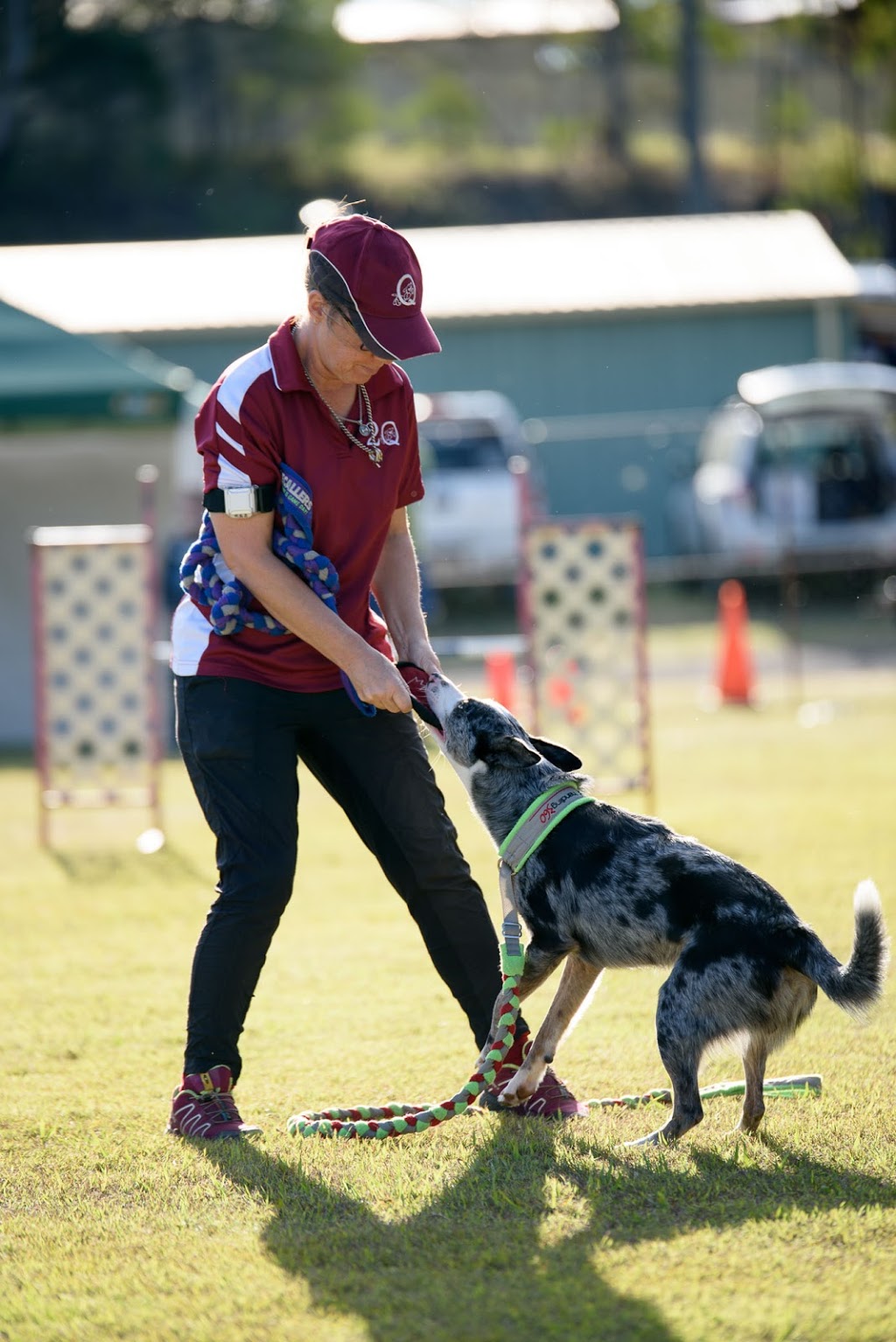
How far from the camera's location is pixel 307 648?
4.07 m

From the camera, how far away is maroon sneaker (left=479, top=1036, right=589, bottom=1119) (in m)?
4.17

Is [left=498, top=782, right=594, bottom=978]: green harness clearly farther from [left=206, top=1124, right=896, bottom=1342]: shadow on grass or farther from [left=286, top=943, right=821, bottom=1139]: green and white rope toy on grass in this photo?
[left=206, top=1124, right=896, bottom=1342]: shadow on grass

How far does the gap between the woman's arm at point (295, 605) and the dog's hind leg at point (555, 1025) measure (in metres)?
0.91

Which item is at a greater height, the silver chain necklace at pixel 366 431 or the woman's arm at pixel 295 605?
the silver chain necklace at pixel 366 431

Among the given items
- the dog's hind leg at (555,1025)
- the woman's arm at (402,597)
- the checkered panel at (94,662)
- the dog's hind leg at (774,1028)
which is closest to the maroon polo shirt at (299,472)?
the woman's arm at (402,597)

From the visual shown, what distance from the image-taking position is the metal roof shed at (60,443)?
12.3m

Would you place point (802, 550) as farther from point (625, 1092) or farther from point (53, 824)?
point (625, 1092)

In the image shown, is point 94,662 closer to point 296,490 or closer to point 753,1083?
point 296,490

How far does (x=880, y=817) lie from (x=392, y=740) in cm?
476

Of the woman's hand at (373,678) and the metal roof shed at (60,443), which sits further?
the metal roof shed at (60,443)

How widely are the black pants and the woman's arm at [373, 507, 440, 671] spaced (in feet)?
0.80

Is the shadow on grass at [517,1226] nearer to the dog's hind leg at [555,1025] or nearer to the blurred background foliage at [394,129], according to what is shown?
the dog's hind leg at [555,1025]

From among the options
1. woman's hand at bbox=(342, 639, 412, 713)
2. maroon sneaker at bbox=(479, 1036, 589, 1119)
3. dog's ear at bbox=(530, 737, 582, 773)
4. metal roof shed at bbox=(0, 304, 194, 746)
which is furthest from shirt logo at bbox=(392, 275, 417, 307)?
metal roof shed at bbox=(0, 304, 194, 746)

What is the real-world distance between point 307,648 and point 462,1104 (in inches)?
46.8
